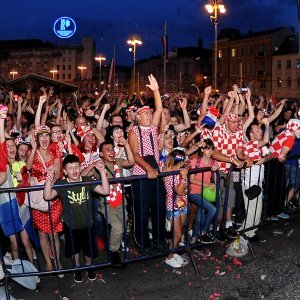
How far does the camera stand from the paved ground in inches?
199

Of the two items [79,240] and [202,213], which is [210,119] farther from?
[79,240]

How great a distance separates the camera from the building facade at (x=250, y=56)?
70.5 meters

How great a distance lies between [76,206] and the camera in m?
5.21

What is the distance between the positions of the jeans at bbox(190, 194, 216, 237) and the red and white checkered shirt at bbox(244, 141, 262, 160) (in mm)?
1177

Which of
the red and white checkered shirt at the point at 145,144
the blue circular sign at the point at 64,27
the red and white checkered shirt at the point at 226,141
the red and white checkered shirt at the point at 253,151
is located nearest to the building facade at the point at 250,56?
the blue circular sign at the point at 64,27

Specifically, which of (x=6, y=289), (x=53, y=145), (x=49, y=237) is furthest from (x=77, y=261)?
(x=53, y=145)

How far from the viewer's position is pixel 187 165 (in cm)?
604

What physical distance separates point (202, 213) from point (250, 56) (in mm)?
71225

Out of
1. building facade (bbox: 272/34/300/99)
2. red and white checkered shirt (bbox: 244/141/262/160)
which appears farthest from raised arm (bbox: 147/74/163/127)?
building facade (bbox: 272/34/300/99)

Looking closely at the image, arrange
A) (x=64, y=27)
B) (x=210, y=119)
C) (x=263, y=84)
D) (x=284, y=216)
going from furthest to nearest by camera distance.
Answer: (x=263, y=84), (x=64, y=27), (x=210, y=119), (x=284, y=216)

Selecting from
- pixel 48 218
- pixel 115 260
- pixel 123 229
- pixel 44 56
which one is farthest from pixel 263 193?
pixel 44 56

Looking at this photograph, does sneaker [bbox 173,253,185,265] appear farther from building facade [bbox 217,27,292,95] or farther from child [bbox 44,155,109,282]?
building facade [bbox 217,27,292,95]

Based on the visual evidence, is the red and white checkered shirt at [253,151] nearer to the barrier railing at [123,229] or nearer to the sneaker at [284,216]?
the barrier railing at [123,229]

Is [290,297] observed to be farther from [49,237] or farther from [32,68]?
[32,68]
